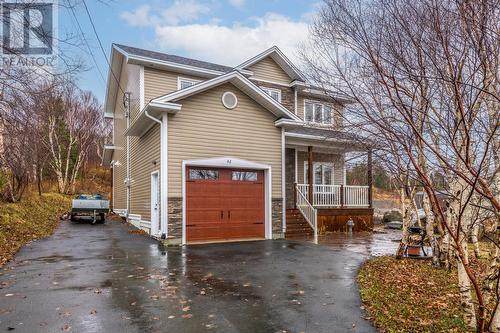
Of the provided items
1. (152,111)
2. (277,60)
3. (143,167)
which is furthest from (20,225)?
(277,60)

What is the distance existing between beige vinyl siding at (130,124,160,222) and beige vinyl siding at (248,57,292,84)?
659cm

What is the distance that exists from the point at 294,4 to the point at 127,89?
14021 millimetres

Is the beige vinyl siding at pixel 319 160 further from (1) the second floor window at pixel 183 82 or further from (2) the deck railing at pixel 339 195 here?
(1) the second floor window at pixel 183 82

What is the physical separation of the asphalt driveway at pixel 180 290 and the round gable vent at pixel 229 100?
16.3 ft

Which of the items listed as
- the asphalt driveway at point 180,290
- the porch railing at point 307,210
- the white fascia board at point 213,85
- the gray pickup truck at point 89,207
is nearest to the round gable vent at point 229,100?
the white fascia board at point 213,85

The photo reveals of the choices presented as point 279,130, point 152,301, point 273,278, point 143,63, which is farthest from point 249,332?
point 143,63

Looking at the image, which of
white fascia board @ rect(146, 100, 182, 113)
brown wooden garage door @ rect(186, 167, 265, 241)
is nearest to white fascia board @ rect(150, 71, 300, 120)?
white fascia board @ rect(146, 100, 182, 113)

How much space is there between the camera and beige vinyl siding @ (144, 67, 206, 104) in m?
15.0

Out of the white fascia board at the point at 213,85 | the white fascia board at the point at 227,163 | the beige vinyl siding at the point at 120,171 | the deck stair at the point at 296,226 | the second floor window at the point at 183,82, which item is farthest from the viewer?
the beige vinyl siding at the point at 120,171

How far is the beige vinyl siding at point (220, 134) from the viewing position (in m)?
11.6

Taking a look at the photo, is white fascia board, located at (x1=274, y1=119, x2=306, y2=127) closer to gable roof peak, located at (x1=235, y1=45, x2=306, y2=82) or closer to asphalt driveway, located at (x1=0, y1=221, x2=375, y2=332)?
asphalt driveway, located at (x1=0, y1=221, x2=375, y2=332)

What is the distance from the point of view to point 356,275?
7.60 metres

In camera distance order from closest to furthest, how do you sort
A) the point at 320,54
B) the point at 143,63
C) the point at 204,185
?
the point at 320,54
the point at 204,185
the point at 143,63

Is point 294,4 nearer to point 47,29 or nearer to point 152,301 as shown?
point 47,29
